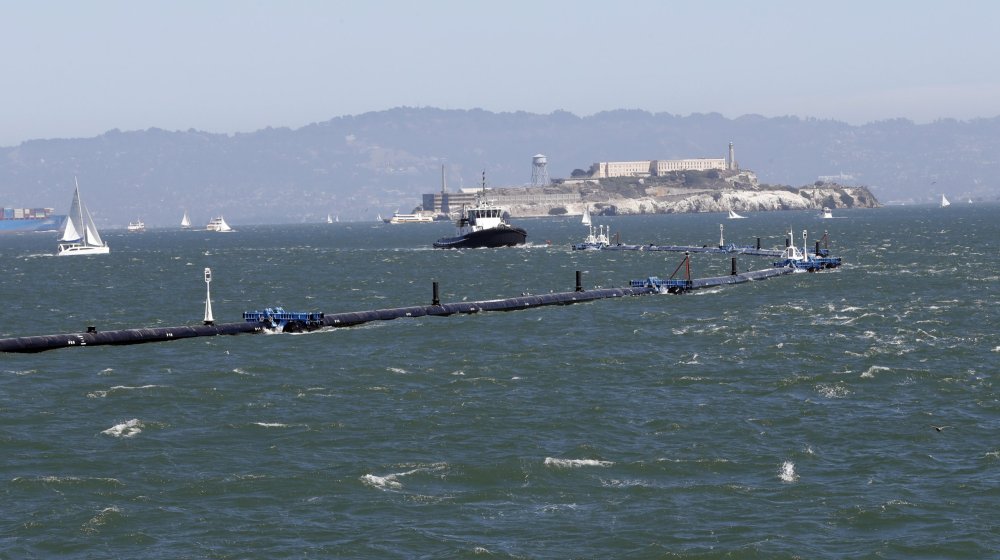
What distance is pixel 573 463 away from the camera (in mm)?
40719

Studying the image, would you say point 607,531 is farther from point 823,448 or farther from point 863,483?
point 823,448

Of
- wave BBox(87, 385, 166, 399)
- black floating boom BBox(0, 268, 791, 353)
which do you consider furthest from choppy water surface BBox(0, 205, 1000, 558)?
black floating boom BBox(0, 268, 791, 353)

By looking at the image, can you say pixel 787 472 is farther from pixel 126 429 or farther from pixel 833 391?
pixel 126 429

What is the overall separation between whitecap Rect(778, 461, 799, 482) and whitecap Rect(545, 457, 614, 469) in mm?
5126

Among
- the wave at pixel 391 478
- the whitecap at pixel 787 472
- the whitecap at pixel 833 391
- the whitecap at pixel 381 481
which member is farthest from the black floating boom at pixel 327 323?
the whitecap at pixel 787 472

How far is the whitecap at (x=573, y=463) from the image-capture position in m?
40.4

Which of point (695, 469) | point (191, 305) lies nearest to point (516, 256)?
point (191, 305)

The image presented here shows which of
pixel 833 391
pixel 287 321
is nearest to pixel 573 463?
pixel 833 391

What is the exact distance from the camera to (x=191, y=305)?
100 metres

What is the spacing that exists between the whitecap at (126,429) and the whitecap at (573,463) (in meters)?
14.9

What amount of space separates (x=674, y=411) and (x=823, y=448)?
7719mm

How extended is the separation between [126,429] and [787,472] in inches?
895

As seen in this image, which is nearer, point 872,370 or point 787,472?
point 787,472

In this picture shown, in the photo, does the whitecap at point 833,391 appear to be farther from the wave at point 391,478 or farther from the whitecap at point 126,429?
the whitecap at point 126,429
